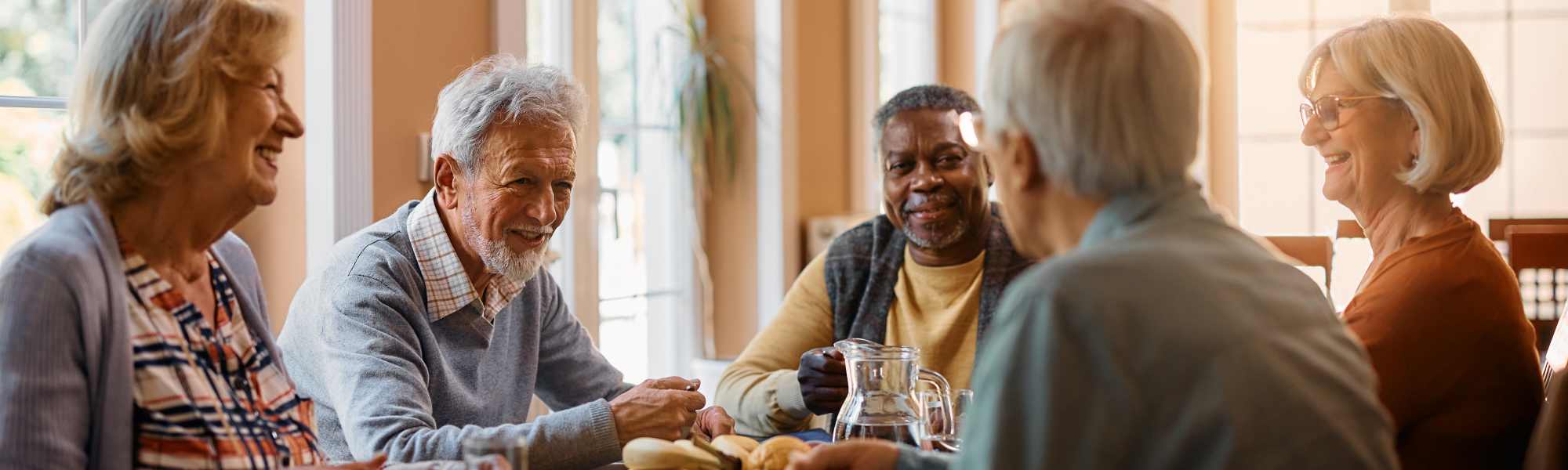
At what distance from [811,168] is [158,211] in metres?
3.29

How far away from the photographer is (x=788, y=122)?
4.27 meters

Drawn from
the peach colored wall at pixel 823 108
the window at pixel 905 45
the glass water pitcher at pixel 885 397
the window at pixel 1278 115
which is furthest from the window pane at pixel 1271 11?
the glass water pitcher at pixel 885 397

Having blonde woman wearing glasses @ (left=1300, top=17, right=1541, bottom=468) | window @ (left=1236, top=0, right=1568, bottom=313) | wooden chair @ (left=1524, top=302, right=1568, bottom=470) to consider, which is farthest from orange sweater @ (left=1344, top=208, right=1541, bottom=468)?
window @ (left=1236, top=0, right=1568, bottom=313)

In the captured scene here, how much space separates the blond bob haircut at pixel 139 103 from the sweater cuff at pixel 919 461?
77 cm

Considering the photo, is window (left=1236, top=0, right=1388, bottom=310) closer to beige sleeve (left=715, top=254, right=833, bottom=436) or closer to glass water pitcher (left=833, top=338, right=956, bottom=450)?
beige sleeve (left=715, top=254, right=833, bottom=436)

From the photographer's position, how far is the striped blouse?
130cm

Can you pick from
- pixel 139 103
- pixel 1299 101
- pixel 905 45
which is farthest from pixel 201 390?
pixel 1299 101

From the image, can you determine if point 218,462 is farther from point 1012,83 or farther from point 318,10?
point 318,10

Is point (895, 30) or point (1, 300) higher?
point (895, 30)

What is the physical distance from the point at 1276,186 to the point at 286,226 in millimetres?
4203

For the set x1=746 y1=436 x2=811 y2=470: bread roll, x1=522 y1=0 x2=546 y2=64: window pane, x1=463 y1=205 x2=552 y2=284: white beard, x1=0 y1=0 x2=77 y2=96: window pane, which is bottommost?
x1=746 y1=436 x2=811 y2=470: bread roll

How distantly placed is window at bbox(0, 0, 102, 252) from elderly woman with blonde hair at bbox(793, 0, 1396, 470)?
196 centimetres

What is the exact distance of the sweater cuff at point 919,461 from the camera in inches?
50.2

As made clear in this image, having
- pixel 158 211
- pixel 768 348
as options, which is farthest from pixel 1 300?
pixel 768 348
